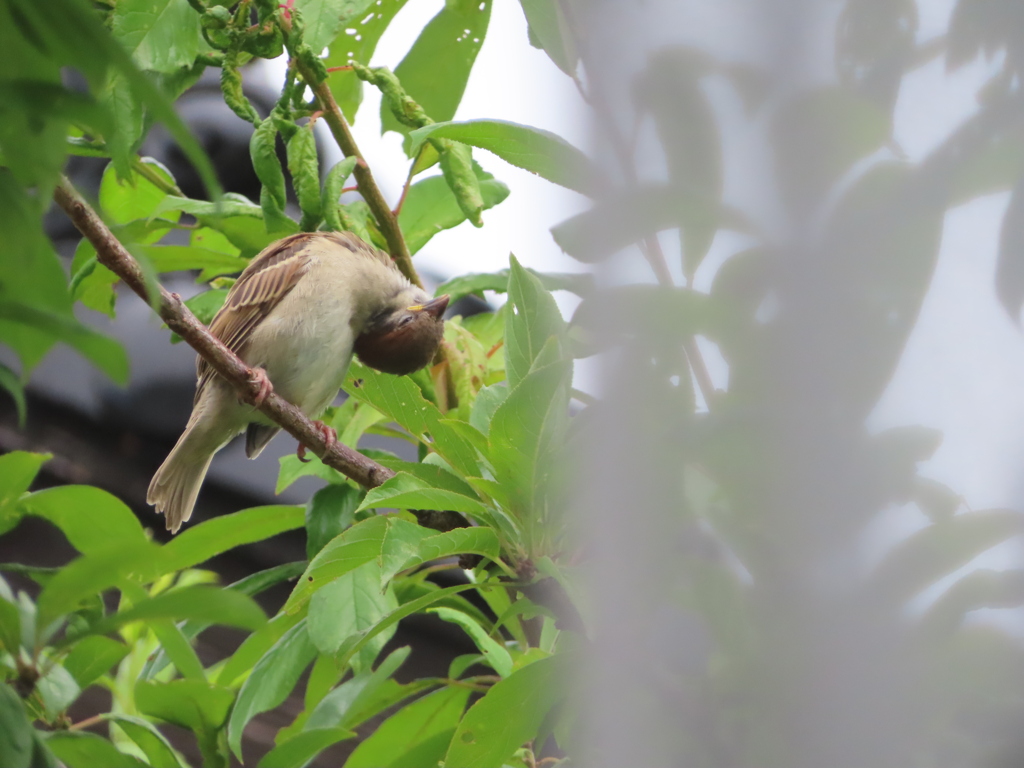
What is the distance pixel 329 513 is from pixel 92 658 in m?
0.47

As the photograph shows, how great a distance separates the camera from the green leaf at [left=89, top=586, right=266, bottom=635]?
62cm

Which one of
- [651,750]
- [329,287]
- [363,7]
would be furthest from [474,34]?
[651,750]

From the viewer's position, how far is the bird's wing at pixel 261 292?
8.73 feet

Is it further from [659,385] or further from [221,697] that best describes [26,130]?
[221,697]

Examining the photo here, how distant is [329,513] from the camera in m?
1.80

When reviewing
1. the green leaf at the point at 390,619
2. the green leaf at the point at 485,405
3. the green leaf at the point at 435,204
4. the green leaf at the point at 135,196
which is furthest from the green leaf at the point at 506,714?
the green leaf at the point at 135,196

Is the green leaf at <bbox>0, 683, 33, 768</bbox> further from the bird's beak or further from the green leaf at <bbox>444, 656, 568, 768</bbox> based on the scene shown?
the bird's beak

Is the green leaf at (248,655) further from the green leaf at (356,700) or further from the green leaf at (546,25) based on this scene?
the green leaf at (546,25)

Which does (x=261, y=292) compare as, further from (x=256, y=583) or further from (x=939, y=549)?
(x=939, y=549)

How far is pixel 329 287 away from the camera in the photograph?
8.83ft

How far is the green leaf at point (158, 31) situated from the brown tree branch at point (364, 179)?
7.4 inches

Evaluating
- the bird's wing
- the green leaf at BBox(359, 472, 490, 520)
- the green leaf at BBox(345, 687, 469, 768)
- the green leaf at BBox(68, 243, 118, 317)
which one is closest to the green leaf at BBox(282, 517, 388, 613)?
the green leaf at BBox(359, 472, 490, 520)

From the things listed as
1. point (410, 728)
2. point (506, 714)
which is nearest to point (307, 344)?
point (410, 728)

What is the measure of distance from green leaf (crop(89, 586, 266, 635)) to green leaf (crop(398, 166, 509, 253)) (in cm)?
140
